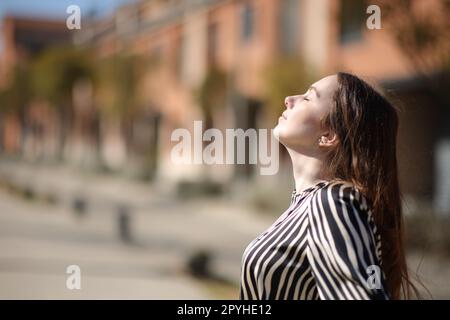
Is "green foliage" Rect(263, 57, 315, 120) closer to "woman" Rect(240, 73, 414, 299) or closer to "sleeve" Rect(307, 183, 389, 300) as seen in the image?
"woman" Rect(240, 73, 414, 299)

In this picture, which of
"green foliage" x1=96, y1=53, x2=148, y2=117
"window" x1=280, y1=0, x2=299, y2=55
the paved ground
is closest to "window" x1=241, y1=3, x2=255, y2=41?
"window" x1=280, y1=0, x2=299, y2=55

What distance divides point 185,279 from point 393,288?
5818 millimetres

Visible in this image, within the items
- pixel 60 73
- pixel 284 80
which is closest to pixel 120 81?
pixel 60 73

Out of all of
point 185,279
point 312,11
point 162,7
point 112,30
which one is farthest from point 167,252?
point 162,7

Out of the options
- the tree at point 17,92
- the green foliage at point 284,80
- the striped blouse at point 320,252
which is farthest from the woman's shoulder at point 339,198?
the tree at point 17,92

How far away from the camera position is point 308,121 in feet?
5.40

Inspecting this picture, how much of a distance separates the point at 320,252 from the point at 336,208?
100mm

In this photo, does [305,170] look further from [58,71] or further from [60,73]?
[60,73]

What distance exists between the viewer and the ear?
1617 millimetres

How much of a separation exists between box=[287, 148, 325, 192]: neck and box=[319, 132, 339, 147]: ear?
4 centimetres

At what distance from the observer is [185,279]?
7.42 meters

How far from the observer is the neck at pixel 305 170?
1.65 metres
